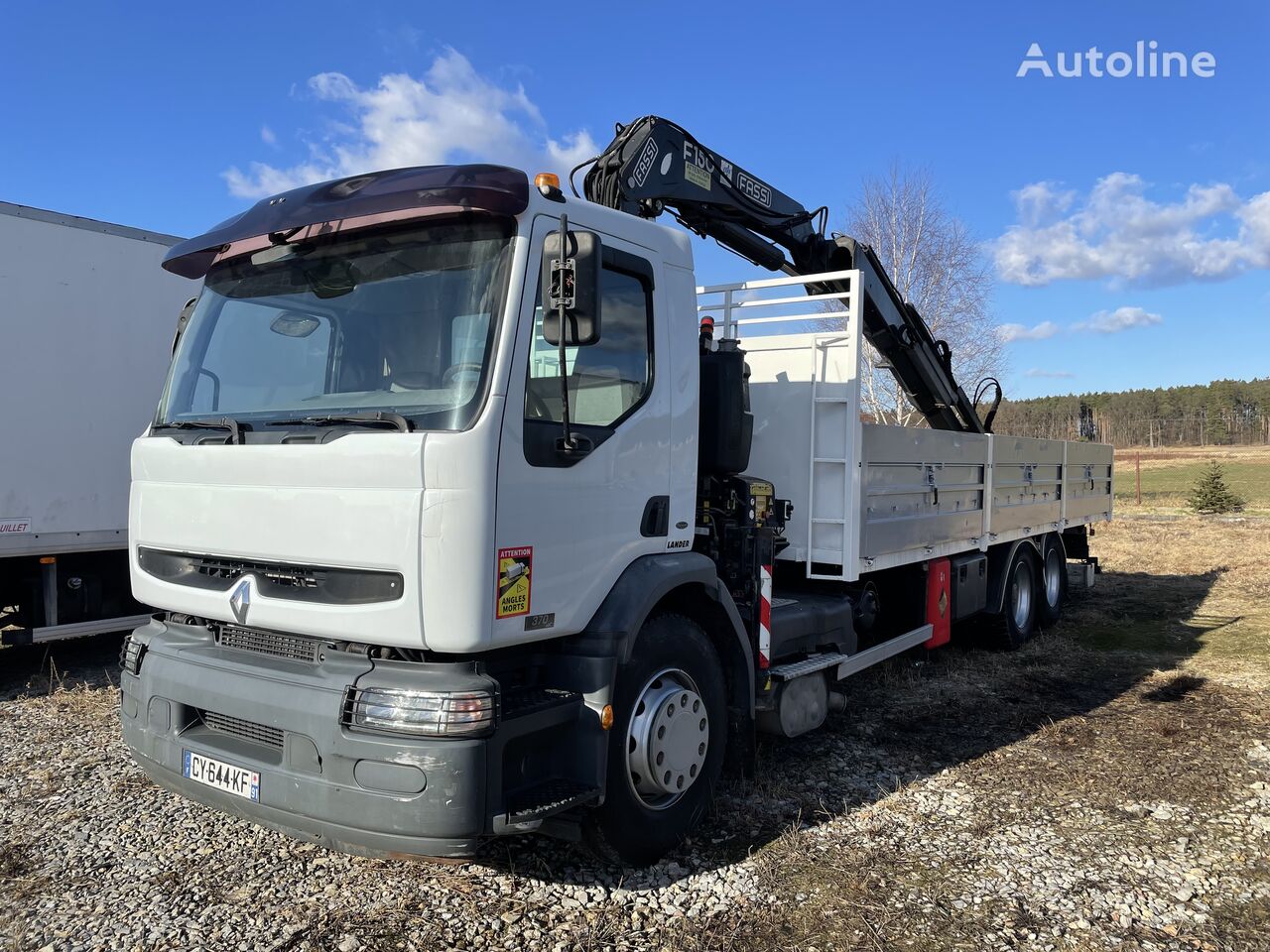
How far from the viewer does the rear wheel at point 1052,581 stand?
362 inches

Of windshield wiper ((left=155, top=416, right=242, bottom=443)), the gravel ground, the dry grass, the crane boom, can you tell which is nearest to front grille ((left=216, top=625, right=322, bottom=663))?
windshield wiper ((left=155, top=416, right=242, bottom=443))

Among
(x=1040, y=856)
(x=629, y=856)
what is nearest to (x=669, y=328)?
(x=629, y=856)

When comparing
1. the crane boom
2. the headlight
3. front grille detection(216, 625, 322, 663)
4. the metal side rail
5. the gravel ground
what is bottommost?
the gravel ground

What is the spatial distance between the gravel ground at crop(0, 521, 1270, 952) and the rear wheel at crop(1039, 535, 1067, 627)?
10.5 ft

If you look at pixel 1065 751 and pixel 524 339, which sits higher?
pixel 524 339

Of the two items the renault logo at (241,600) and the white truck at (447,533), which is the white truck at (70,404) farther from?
the renault logo at (241,600)

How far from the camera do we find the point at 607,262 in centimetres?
363

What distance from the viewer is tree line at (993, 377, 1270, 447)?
287 ft

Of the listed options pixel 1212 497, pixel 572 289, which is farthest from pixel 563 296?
pixel 1212 497

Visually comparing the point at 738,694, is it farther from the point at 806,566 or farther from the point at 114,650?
the point at 114,650

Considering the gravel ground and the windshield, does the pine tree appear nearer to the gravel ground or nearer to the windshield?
the gravel ground

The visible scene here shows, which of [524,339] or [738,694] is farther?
[738,694]

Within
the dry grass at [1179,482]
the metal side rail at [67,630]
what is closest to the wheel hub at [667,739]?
the metal side rail at [67,630]

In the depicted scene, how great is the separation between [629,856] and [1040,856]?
188cm
